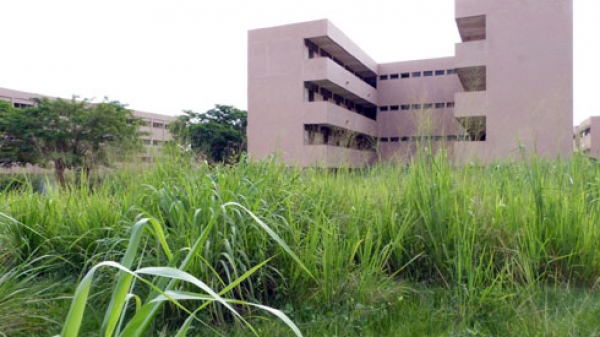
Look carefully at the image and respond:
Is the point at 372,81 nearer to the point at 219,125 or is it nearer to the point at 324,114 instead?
the point at 324,114

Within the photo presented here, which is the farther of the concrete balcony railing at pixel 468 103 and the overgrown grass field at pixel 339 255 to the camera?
the concrete balcony railing at pixel 468 103

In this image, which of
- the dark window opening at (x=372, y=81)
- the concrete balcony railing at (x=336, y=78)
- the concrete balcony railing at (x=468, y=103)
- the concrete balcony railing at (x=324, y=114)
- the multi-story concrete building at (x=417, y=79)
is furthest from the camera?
the dark window opening at (x=372, y=81)

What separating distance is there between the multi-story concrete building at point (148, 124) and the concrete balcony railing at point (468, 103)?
11213mm

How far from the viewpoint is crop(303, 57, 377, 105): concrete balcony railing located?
61.8 ft

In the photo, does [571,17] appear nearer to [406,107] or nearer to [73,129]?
[406,107]

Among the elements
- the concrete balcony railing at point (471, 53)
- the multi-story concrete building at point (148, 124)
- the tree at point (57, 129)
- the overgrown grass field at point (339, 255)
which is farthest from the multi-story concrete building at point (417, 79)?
the overgrown grass field at point (339, 255)

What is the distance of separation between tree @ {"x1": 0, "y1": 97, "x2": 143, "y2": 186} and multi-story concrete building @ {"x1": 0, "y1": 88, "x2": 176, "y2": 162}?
1806 mm

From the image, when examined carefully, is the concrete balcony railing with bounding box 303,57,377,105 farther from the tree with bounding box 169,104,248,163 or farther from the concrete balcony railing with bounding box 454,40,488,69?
the tree with bounding box 169,104,248,163

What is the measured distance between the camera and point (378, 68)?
2481 cm

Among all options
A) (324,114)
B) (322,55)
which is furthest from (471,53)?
(322,55)

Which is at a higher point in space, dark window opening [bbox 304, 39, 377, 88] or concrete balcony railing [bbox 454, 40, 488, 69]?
dark window opening [bbox 304, 39, 377, 88]

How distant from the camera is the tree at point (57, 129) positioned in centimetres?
1836

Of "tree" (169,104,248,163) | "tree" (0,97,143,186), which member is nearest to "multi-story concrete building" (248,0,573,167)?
"tree" (169,104,248,163)

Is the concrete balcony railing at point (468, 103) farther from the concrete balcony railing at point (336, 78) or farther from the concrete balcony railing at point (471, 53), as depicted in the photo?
the concrete balcony railing at point (336, 78)
